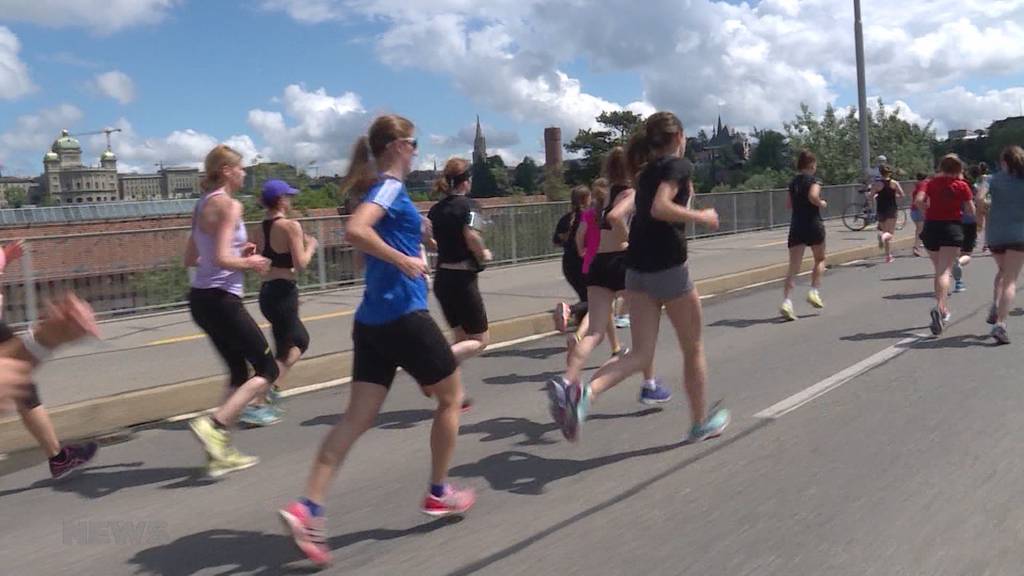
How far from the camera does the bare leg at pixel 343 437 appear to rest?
12.8 feet

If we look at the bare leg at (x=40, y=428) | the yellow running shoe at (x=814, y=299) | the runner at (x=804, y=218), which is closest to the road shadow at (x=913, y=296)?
the yellow running shoe at (x=814, y=299)

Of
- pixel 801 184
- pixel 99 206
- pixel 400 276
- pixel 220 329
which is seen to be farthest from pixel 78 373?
pixel 99 206

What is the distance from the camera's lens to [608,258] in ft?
20.9

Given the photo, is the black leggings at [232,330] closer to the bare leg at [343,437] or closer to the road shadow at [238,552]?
the road shadow at [238,552]

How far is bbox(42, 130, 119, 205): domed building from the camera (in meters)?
80.0

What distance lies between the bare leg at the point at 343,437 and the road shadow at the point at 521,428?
1.90m

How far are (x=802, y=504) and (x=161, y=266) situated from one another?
35.3 feet

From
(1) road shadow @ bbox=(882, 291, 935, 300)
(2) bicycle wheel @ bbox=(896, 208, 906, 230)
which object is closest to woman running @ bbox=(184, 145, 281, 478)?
(1) road shadow @ bbox=(882, 291, 935, 300)

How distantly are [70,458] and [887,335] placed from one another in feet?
23.6

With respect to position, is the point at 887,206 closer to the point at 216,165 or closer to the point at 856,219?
the point at 856,219

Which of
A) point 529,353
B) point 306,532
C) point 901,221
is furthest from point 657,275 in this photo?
point 901,221

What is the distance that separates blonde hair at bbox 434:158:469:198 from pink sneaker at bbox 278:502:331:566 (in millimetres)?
3061

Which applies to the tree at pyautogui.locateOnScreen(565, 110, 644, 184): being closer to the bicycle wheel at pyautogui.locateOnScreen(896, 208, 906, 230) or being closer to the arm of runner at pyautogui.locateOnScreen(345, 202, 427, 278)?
the bicycle wheel at pyautogui.locateOnScreen(896, 208, 906, 230)

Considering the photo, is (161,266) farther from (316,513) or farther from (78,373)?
(316,513)
